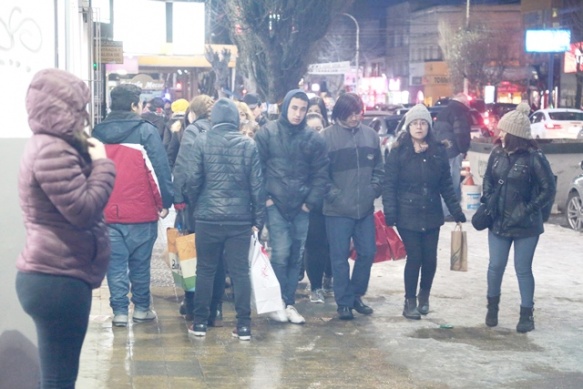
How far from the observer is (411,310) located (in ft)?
29.8

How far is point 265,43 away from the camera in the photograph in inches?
1029

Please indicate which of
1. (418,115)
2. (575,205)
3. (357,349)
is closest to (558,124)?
(575,205)

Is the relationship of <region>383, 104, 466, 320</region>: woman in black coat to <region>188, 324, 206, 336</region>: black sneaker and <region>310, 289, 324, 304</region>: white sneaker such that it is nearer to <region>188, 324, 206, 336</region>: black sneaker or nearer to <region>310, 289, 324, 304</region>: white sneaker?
<region>310, 289, 324, 304</region>: white sneaker

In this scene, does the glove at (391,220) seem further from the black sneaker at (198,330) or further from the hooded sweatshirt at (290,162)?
the black sneaker at (198,330)

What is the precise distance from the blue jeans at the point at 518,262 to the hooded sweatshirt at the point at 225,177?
2.17 metres

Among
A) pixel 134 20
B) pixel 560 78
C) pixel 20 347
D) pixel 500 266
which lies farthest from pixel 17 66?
pixel 560 78

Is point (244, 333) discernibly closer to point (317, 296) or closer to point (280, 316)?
point (280, 316)

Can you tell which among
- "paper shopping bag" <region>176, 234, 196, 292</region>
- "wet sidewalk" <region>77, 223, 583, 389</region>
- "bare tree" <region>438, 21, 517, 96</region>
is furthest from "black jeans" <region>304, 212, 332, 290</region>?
"bare tree" <region>438, 21, 517, 96</region>

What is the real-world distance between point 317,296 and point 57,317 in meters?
5.68

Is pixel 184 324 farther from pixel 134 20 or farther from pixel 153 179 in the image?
pixel 134 20

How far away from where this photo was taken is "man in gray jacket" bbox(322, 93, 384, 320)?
8961 millimetres

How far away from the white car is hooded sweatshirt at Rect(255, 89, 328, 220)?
94.9ft

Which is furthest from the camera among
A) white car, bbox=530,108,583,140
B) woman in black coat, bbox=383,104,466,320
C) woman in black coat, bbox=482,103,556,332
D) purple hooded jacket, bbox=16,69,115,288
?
white car, bbox=530,108,583,140

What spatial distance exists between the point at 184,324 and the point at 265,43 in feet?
59.8
